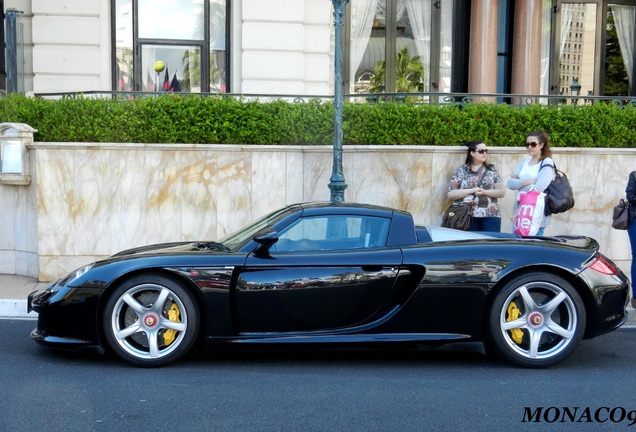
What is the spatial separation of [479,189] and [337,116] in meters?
1.82

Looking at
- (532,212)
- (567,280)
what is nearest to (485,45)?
(532,212)

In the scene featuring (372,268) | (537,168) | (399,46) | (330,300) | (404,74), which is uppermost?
(399,46)

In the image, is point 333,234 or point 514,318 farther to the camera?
point 333,234

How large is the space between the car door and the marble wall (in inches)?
163

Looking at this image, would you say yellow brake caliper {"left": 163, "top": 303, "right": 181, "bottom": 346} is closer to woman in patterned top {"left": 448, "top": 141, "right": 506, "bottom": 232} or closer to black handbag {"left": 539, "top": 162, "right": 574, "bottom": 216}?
woman in patterned top {"left": 448, "top": 141, "right": 506, "bottom": 232}

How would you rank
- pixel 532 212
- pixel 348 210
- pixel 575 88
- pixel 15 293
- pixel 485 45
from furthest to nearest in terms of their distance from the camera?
pixel 575 88
pixel 485 45
pixel 15 293
pixel 532 212
pixel 348 210

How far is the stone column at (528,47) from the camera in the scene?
1495cm

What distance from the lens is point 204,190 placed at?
10461mm

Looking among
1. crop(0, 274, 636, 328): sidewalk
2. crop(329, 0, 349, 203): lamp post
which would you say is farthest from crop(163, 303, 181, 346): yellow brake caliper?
crop(329, 0, 349, 203): lamp post

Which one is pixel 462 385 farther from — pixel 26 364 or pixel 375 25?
pixel 375 25

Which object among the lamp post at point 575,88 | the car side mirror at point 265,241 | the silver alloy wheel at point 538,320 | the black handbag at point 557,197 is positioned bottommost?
the silver alloy wheel at point 538,320

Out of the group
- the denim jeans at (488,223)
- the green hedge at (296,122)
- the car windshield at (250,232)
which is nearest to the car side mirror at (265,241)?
the car windshield at (250,232)

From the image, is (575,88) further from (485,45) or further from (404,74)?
(404,74)

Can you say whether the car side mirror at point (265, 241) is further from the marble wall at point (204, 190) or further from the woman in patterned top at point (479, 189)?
the marble wall at point (204, 190)
